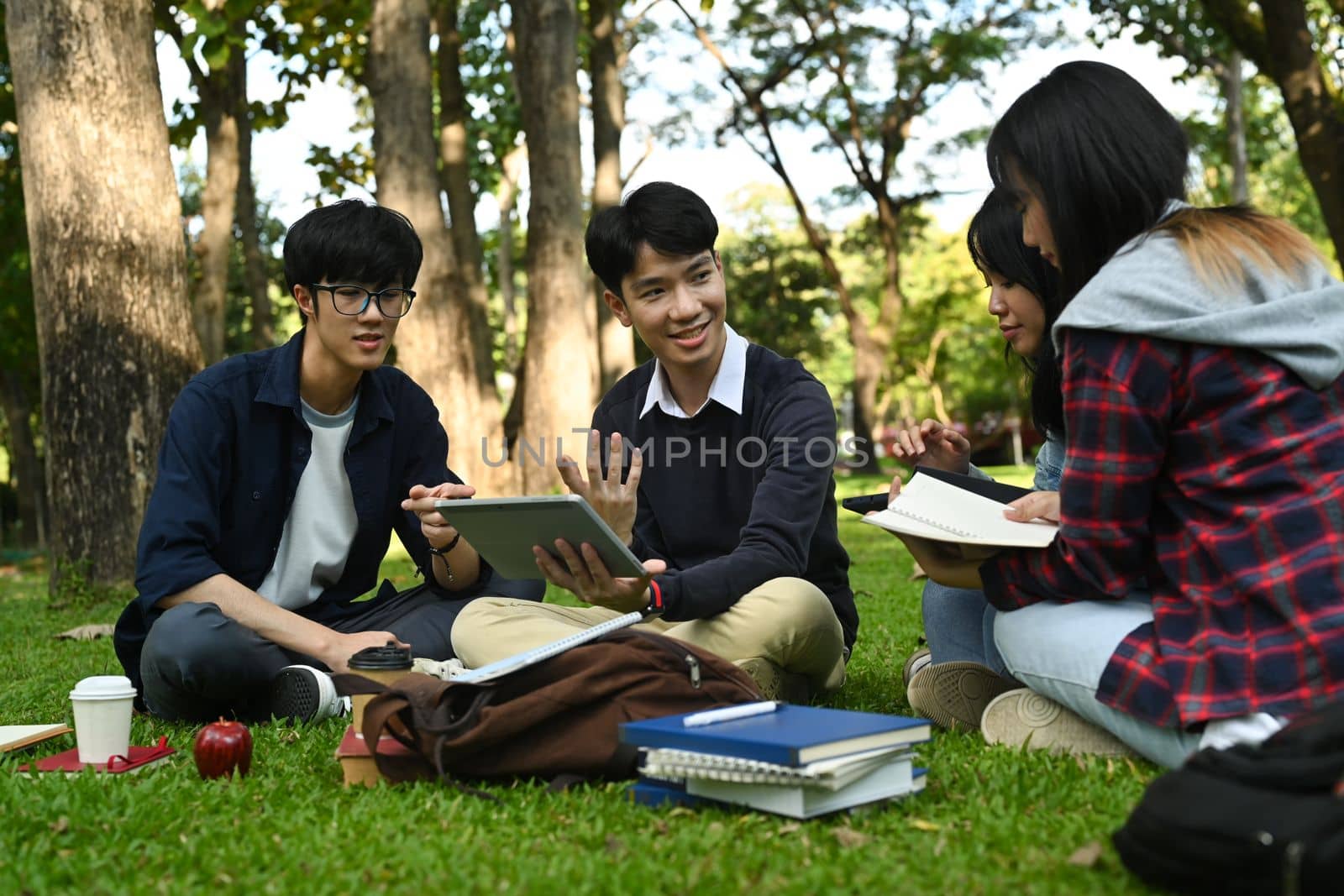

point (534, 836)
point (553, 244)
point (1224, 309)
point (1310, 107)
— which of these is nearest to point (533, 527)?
point (534, 836)

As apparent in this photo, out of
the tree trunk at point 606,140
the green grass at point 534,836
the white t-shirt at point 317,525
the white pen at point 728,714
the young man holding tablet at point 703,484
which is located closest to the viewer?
the green grass at point 534,836

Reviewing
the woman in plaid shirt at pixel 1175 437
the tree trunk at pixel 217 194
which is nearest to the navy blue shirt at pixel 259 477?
the woman in plaid shirt at pixel 1175 437

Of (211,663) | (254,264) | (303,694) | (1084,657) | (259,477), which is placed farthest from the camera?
(254,264)

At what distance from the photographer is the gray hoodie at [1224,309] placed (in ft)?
8.59

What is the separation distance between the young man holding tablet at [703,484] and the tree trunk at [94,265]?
4.11m

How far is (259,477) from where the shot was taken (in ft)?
13.7

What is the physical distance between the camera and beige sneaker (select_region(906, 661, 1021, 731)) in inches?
141

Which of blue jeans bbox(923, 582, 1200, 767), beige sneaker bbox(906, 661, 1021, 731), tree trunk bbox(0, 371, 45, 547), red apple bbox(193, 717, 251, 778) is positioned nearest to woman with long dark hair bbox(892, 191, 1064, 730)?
beige sneaker bbox(906, 661, 1021, 731)

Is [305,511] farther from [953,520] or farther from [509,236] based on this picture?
[509,236]

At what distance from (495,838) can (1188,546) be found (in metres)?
1.52

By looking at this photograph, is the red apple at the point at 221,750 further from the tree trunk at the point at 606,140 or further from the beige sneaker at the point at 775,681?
the tree trunk at the point at 606,140

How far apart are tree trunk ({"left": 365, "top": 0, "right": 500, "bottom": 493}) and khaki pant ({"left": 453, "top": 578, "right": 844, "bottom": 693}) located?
25.5 feet

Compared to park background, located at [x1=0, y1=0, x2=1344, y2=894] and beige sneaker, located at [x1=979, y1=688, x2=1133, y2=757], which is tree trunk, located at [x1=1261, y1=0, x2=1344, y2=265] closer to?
park background, located at [x1=0, y1=0, x2=1344, y2=894]

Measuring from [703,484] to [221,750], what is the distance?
1.62 metres
